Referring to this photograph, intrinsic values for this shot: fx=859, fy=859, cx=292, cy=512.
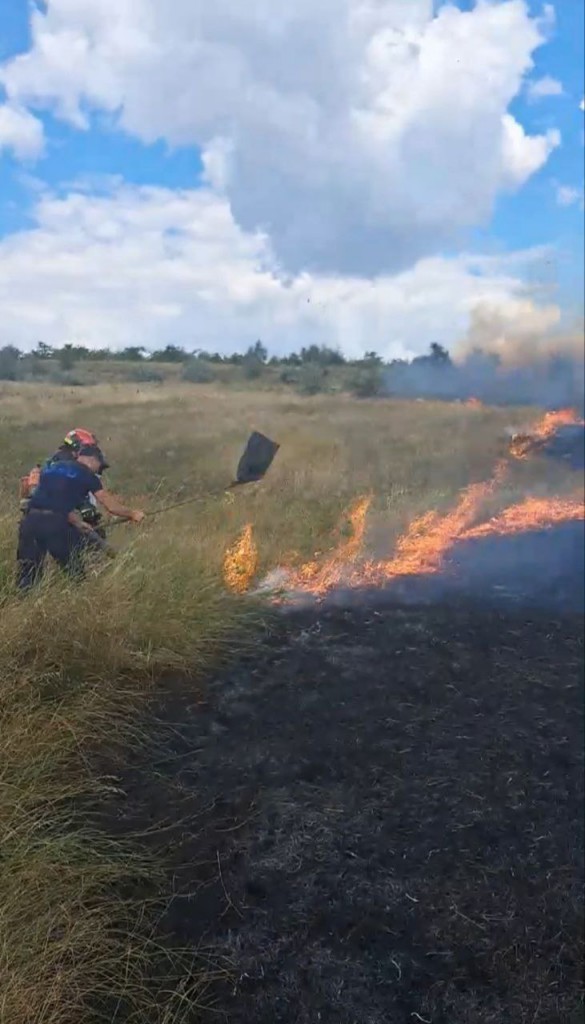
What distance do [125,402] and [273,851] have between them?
4.14 m

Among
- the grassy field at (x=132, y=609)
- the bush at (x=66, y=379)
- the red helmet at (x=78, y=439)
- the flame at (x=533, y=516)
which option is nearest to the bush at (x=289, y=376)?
the grassy field at (x=132, y=609)

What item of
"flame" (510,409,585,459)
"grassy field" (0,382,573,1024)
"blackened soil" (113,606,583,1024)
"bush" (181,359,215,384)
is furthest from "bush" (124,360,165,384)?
"flame" (510,409,585,459)

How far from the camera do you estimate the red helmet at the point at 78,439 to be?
20.2 ft

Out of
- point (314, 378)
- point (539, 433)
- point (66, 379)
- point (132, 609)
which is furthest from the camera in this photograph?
point (539, 433)

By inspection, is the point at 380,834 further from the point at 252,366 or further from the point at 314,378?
the point at 314,378

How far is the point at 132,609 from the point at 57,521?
0.83 metres

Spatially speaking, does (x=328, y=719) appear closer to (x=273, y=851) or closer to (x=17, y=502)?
(x=273, y=851)

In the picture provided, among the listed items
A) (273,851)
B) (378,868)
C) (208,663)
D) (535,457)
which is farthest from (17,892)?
(535,457)

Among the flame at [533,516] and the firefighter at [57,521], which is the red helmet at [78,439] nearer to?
the firefighter at [57,521]

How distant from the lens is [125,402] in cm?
697

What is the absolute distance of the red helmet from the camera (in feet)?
20.2

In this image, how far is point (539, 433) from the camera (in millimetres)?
10609

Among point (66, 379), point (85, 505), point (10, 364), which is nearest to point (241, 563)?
point (85, 505)

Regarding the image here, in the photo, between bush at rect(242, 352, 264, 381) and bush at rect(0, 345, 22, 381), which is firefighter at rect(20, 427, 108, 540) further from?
bush at rect(242, 352, 264, 381)
